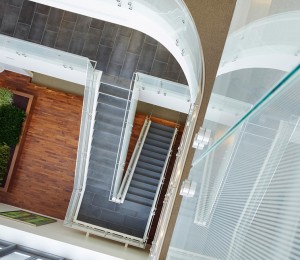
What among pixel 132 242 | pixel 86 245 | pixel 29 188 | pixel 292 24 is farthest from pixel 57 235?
pixel 292 24

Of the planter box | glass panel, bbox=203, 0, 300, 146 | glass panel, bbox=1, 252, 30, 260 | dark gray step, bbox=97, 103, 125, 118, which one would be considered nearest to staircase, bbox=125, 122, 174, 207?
dark gray step, bbox=97, 103, 125, 118

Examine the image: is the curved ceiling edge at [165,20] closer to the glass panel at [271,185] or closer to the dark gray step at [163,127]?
the glass panel at [271,185]

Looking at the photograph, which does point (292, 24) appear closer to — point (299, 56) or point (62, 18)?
point (299, 56)

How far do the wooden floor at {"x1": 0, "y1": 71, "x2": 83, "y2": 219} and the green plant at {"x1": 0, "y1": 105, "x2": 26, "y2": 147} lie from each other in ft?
1.19

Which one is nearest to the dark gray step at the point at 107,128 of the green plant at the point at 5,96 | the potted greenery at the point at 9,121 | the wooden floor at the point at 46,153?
the wooden floor at the point at 46,153

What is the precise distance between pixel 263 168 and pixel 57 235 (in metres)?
8.70

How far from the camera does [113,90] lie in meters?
9.21

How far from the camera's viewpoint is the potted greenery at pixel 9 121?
11539 mm

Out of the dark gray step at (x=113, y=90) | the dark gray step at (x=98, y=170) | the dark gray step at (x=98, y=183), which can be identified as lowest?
the dark gray step at (x=98, y=183)

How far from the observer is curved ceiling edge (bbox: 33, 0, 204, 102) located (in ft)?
15.5

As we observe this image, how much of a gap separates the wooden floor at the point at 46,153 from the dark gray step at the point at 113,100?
8.11ft

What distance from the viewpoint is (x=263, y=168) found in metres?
0.88

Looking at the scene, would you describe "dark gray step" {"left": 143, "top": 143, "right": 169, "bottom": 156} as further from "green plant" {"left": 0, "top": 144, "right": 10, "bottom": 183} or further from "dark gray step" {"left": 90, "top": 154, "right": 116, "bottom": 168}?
"green plant" {"left": 0, "top": 144, "right": 10, "bottom": 183}

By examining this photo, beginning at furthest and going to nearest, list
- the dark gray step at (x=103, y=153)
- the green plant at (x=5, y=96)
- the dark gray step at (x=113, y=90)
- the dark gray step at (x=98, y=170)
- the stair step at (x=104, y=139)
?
1. the green plant at (x=5, y=96)
2. the dark gray step at (x=98, y=170)
3. the dark gray step at (x=103, y=153)
4. the stair step at (x=104, y=139)
5. the dark gray step at (x=113, y=90)
